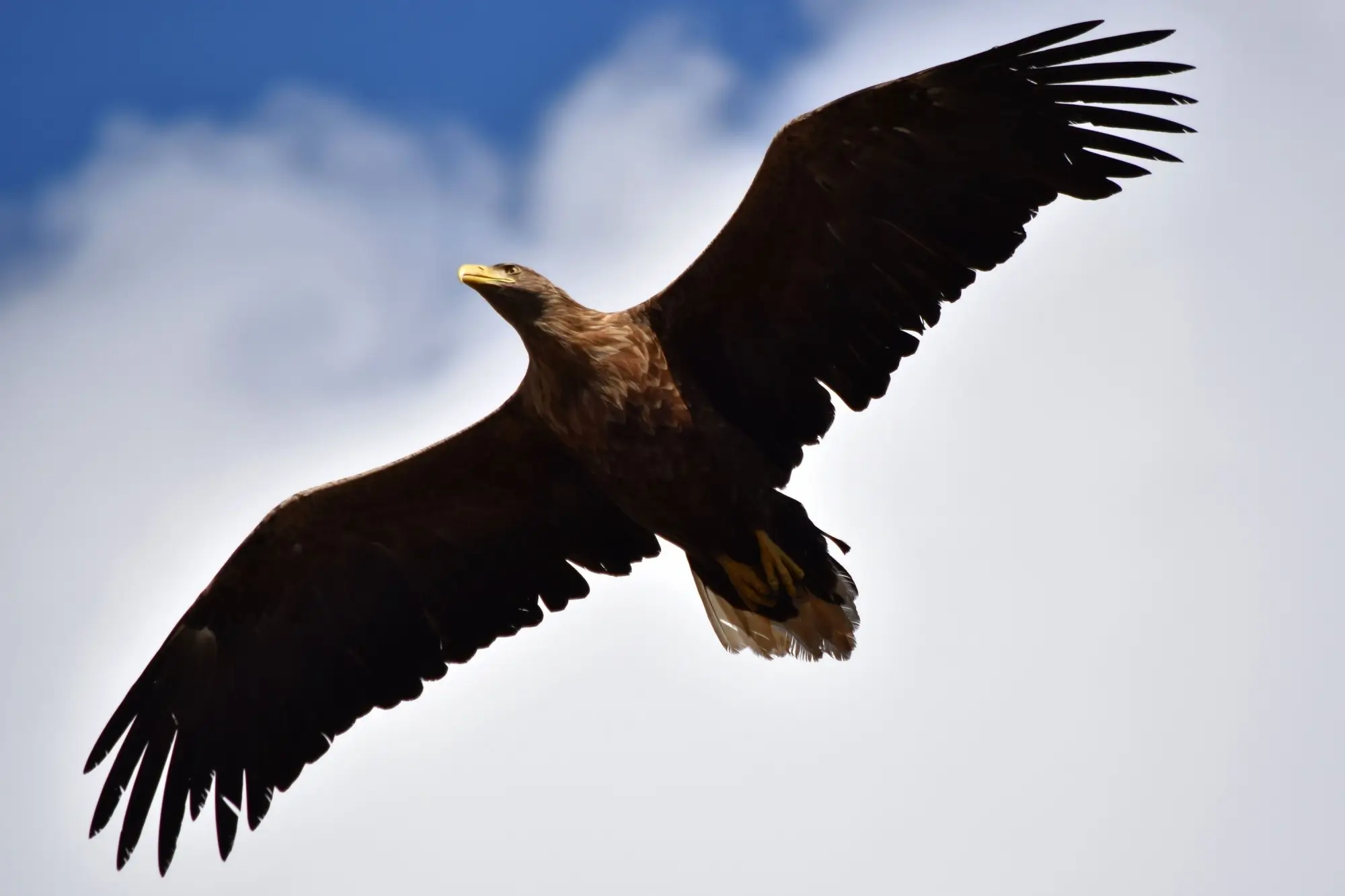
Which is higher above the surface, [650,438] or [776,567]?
[650,438]

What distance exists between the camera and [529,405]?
10.7 metres

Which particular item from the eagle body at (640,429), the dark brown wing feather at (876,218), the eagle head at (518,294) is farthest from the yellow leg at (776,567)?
the eagle head at (518,294)

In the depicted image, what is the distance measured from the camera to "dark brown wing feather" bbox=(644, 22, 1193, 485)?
10008mm

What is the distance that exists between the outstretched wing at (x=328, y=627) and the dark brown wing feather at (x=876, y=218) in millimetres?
1202

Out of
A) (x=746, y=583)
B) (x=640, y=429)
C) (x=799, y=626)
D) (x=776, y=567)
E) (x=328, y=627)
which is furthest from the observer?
(x=328, y=627)

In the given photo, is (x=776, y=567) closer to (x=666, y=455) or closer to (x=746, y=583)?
(x=746, y=583)

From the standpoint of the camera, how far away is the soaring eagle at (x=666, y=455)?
10.1 m

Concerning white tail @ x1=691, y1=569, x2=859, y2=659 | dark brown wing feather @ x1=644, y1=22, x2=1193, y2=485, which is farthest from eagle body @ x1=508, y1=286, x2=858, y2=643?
white tail @ x1=691, y1=569, x2=859, y2=659

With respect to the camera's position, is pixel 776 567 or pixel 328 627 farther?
pixel 328 627

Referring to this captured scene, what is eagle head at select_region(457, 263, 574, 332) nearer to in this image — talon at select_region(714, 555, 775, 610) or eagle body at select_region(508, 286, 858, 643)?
eagle body at select_region(508, 286, 858, 643)

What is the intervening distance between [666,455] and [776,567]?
917 millimetres

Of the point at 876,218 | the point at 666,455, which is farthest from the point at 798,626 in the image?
the point at 876,218

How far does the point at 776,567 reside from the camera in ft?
35.3

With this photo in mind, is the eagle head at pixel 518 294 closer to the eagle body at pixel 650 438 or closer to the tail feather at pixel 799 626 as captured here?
the eagle body at pixel 650 438
